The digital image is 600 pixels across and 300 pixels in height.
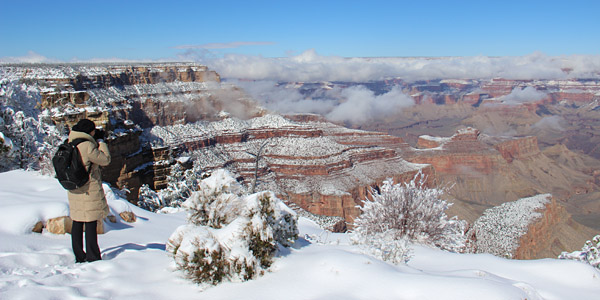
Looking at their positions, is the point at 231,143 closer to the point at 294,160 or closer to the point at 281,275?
the point at 294,160

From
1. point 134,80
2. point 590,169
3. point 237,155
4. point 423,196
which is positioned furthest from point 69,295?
point 590,169

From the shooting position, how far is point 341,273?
5207mm

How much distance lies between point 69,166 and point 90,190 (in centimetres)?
53

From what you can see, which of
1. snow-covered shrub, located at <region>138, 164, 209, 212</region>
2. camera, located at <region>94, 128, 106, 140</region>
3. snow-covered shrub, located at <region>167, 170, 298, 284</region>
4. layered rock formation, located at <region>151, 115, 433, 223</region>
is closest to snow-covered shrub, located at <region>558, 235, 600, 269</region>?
snow-covered shrub, located at <region>167, 170, 298, 284</region>

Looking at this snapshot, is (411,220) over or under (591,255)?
over

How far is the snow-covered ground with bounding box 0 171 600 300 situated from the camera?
4695mm

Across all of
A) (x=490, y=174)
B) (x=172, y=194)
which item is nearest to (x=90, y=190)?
(x=172, y=194)

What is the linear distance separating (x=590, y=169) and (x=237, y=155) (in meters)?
147

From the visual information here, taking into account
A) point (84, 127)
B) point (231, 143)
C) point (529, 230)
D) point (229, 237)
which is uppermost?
point (84, 127)

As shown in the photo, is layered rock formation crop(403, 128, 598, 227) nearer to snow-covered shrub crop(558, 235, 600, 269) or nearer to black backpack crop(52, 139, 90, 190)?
snow-covered shrub crop(558, 235, 600, 269)

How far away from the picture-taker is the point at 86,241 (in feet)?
19.3

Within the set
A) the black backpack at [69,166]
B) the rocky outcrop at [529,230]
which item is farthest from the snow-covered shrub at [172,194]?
the rocky outcrop at [529,230]

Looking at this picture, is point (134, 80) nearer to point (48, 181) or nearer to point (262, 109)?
point (262, 109)

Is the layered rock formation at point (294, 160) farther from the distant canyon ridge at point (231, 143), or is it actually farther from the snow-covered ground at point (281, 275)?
the snow-covered ground at point (281, 275)
